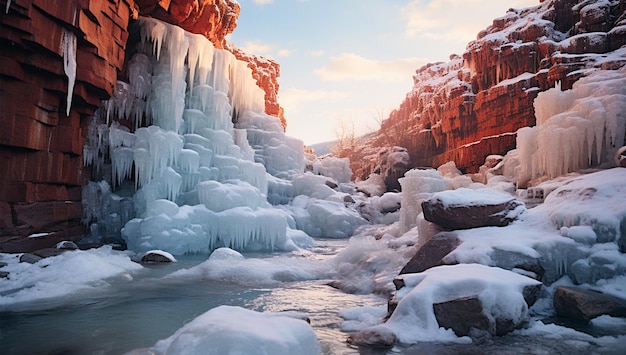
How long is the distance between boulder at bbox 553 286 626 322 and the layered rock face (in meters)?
19.1

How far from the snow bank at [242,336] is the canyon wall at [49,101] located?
26.7 ft

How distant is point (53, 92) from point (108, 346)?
8.05 m

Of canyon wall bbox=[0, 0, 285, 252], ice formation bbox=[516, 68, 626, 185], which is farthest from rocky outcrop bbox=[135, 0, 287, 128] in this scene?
ice formation bbox=[516, 68, 626, 185]

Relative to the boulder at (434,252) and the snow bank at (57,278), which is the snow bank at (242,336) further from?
the snow bank at (57,278)

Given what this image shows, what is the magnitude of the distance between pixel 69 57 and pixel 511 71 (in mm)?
27071

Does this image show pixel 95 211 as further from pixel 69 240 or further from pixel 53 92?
pixel 53 92

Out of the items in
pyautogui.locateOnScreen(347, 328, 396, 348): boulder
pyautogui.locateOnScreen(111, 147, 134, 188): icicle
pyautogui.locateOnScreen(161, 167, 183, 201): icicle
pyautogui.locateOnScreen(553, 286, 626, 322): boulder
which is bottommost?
pyautogui.locateOnScreen(347, 328, 396, 348): boulder

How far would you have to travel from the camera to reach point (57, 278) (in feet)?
23.0


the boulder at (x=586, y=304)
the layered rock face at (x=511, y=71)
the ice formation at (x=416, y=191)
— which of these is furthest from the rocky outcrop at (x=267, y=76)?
the boulder at (x=586, y=304)

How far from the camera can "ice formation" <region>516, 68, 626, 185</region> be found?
11.8m

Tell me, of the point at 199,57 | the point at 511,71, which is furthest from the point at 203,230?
the point at 511,71

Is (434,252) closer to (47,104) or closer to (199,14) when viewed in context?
(47,104)

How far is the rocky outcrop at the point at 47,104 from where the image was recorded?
8.36 m

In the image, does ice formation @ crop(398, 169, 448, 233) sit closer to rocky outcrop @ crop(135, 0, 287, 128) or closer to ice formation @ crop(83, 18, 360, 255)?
ice formation @ crop(83, 18, 360, 255)
